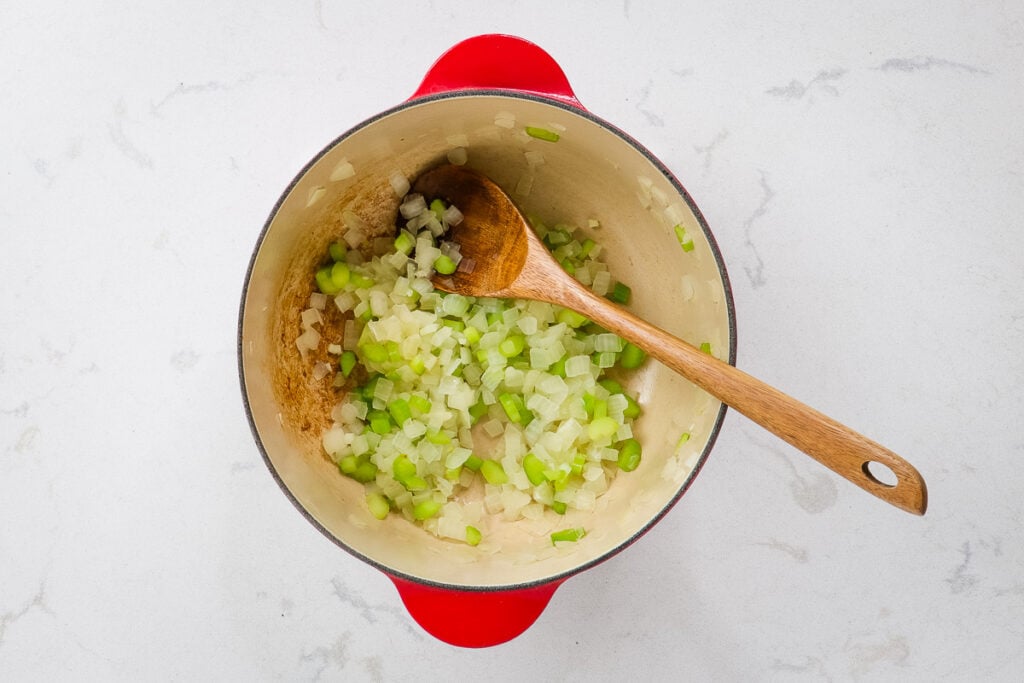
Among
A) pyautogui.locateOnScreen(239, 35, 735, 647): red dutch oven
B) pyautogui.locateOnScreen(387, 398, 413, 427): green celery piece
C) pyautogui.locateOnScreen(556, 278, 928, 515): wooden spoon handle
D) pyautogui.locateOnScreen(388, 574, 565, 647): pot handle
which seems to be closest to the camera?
pyautogui.locateOnScreen(556, 278, 928, 515): wooden spoon handle

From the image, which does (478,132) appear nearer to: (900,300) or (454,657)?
(900,300)

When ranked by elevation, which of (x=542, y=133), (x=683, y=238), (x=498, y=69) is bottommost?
(x=683, y=238)

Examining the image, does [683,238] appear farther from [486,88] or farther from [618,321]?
[486,88]

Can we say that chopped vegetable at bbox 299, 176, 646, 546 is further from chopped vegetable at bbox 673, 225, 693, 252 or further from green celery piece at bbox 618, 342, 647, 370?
chopped vegetable at bbox 673, 225, 693, 252

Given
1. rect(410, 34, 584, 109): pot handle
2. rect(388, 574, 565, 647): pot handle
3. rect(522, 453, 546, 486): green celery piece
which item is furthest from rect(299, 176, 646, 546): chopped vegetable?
rect(410, 34, 584, 109): pot handle

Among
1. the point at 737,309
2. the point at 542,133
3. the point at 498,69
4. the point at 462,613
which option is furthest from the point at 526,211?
the point at 462,613

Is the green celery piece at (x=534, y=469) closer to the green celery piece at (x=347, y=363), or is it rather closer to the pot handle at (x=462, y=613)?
the pot handle at (x=462, y=613)

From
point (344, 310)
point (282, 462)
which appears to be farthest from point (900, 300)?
point (282, 462)
